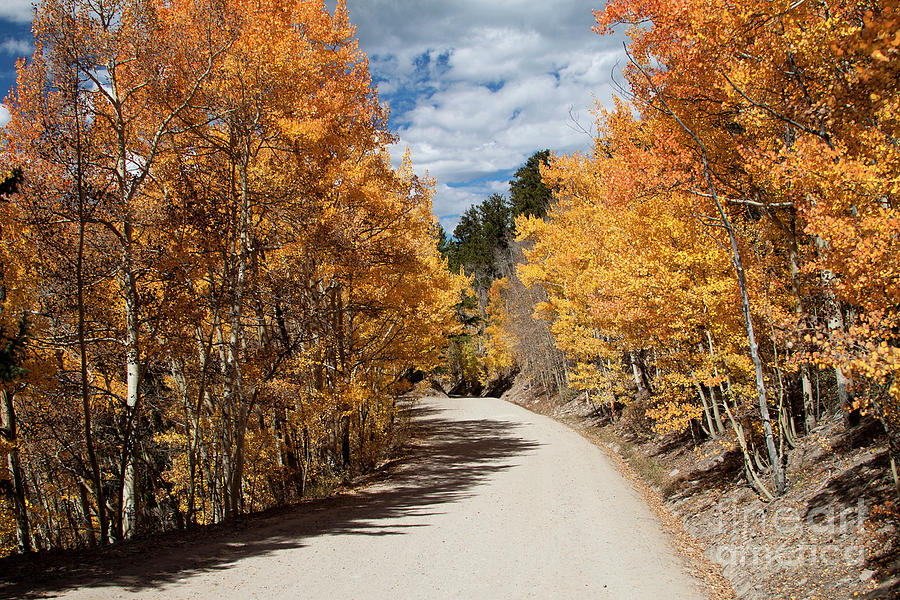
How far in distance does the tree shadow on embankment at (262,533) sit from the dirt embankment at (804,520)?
4492 mm

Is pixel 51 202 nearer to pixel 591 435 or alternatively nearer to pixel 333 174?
A: pixel 333 174

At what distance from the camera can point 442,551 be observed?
7.31 m

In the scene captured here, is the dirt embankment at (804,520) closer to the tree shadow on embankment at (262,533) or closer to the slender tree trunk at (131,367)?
the tree shadow on embankment at (262,533)

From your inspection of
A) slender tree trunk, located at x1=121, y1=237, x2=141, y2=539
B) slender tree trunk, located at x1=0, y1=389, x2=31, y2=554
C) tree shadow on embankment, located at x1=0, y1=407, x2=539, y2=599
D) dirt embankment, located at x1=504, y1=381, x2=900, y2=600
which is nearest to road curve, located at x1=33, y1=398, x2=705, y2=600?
tree shadow on embankment, located at x1=0, y1=407, x2=539, y2=599

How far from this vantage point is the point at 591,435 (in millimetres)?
19578

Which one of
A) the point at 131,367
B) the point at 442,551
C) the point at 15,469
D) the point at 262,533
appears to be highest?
the point at 131,367

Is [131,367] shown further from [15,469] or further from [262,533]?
[262,533]

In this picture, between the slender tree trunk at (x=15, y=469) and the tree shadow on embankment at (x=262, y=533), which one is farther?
the slender tree trunk at (x=15, y=469)

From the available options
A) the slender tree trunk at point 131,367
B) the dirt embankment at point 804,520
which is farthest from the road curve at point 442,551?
the slender tree trunk at point 131,367

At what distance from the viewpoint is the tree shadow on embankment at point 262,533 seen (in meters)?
5.80

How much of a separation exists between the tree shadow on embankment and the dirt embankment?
4.49 m

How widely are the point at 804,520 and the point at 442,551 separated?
15.5ft

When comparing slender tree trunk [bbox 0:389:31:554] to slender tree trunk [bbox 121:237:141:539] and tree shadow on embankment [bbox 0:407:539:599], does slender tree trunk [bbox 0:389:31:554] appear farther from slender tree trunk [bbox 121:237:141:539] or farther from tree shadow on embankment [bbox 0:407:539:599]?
tree shadow on embankment [bbox 0:407:539:599]

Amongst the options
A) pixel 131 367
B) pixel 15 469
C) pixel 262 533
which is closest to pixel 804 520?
pixel 262 533
